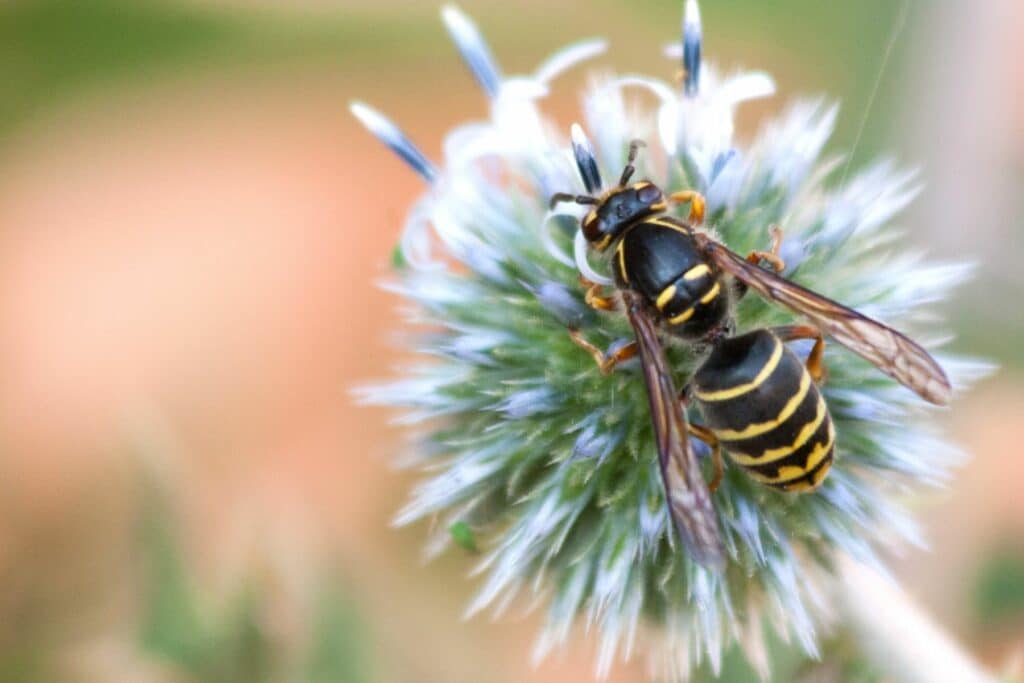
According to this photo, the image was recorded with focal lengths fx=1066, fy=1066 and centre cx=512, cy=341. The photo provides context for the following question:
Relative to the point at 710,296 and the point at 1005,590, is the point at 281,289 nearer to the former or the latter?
the point at 1005,590

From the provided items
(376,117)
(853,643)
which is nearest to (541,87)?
(376,117)

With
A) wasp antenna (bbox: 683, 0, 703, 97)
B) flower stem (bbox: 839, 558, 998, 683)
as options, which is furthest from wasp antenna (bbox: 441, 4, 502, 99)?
flower stem (bbox: 839, 558, 998, 683)

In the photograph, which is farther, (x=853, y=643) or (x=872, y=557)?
(x=853, y=643)

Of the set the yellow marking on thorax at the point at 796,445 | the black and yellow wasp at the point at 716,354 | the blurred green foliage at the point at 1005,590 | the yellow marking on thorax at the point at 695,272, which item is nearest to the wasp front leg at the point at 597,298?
the black and yellow wasp at the point at 716,354

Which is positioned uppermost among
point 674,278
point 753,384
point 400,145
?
point 400,145

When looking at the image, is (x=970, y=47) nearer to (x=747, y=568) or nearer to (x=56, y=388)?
(x=747, y=568)

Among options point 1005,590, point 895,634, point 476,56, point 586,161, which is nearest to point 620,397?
point 586,161
